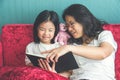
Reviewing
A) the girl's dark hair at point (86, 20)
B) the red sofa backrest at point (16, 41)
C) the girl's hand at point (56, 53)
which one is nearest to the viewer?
the girl's hand at point (56, 53)

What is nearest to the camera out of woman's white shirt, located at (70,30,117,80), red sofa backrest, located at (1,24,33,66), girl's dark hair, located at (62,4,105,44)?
woman's white shirt, located at (70,30,117,80)

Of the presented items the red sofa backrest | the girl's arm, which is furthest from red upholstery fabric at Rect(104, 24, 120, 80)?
the red sofa backrest

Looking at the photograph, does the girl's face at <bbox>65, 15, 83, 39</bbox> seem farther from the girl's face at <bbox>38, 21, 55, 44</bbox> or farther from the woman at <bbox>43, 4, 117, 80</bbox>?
the girl's face at <bbox>38, 21, 55, 44</bbox>

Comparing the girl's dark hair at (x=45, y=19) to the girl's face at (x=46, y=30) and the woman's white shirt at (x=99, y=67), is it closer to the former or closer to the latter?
the girl's face at (x=46, y=30)

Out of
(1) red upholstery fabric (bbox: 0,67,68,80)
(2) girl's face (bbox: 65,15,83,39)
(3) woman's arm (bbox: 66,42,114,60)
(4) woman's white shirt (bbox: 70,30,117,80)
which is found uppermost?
(2) girl's face (bbox: 65,15,83,39)

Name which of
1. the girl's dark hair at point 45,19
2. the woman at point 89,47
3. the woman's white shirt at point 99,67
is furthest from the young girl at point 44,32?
the woman's white shirt at point 99,67

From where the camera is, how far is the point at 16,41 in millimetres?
1967

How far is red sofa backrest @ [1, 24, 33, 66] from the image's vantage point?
1961mm

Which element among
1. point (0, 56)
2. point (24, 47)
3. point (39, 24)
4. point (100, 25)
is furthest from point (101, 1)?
point (0, 56)

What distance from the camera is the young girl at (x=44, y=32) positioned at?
6.02 ft

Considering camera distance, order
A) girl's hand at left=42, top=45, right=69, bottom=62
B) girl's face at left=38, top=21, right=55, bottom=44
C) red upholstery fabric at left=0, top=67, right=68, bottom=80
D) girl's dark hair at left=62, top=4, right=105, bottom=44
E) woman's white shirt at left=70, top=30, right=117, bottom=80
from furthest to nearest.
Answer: girl's face at left=38, top=21, right=55, bottom=44
girl's dark hair at left=62, top=4, right=105, bottom=44
woman's white shirt at left=70, top=30, right=117, bottom=80
girl's hand at left=42, top=45, right=69, bottom=62
red upholstery fabric at left=0, top=67, right=68, bottom=80

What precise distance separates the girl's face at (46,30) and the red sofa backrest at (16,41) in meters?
0.14

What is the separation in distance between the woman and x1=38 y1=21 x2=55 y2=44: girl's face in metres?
0.13

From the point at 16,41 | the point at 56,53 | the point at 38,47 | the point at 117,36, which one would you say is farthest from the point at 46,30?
the point at 117,36
